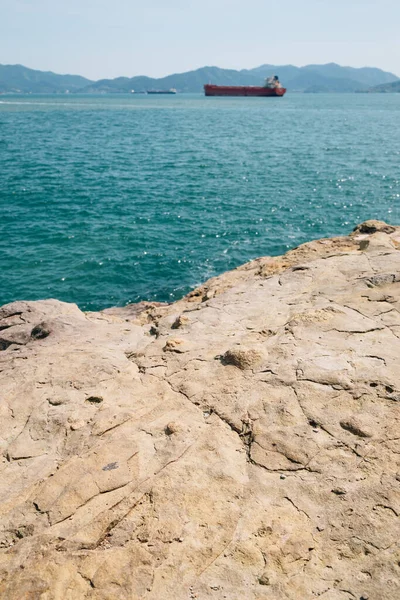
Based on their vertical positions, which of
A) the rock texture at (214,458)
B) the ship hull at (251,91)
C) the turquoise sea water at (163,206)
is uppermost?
the ship hull at (251,91)

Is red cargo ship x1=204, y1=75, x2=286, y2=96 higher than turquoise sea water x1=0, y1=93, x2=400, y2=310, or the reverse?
red cargo ship x1=204, y1=75, x2=286, y2=96

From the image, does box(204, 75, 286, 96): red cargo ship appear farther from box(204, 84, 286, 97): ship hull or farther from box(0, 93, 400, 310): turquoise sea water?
box(0, 93, 400, 310): turquoise sea water

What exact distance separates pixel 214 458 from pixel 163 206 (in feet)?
74.7

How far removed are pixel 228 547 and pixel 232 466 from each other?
104 cm

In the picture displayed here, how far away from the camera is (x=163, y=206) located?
2683 cm

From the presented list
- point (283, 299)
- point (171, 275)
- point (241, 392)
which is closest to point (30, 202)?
point (171, 275)

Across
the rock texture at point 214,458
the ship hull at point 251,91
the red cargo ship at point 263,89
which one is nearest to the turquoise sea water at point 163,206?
the rock texture at point 214,458

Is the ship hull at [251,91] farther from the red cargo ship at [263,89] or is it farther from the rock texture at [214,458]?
the rock texture at [214,458]

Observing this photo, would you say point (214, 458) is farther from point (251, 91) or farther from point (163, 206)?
point (251, 91)

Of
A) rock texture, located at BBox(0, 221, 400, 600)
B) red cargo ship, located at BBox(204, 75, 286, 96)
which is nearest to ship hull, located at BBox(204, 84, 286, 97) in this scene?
red cargo ship, located at BBox(204, 75, 286, 96)

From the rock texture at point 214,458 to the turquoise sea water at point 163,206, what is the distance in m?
9.23

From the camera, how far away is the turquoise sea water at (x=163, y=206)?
18828mm

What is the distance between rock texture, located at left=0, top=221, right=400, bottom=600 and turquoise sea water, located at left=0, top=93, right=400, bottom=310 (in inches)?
363

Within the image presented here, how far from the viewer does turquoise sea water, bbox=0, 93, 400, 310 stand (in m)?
18.8
